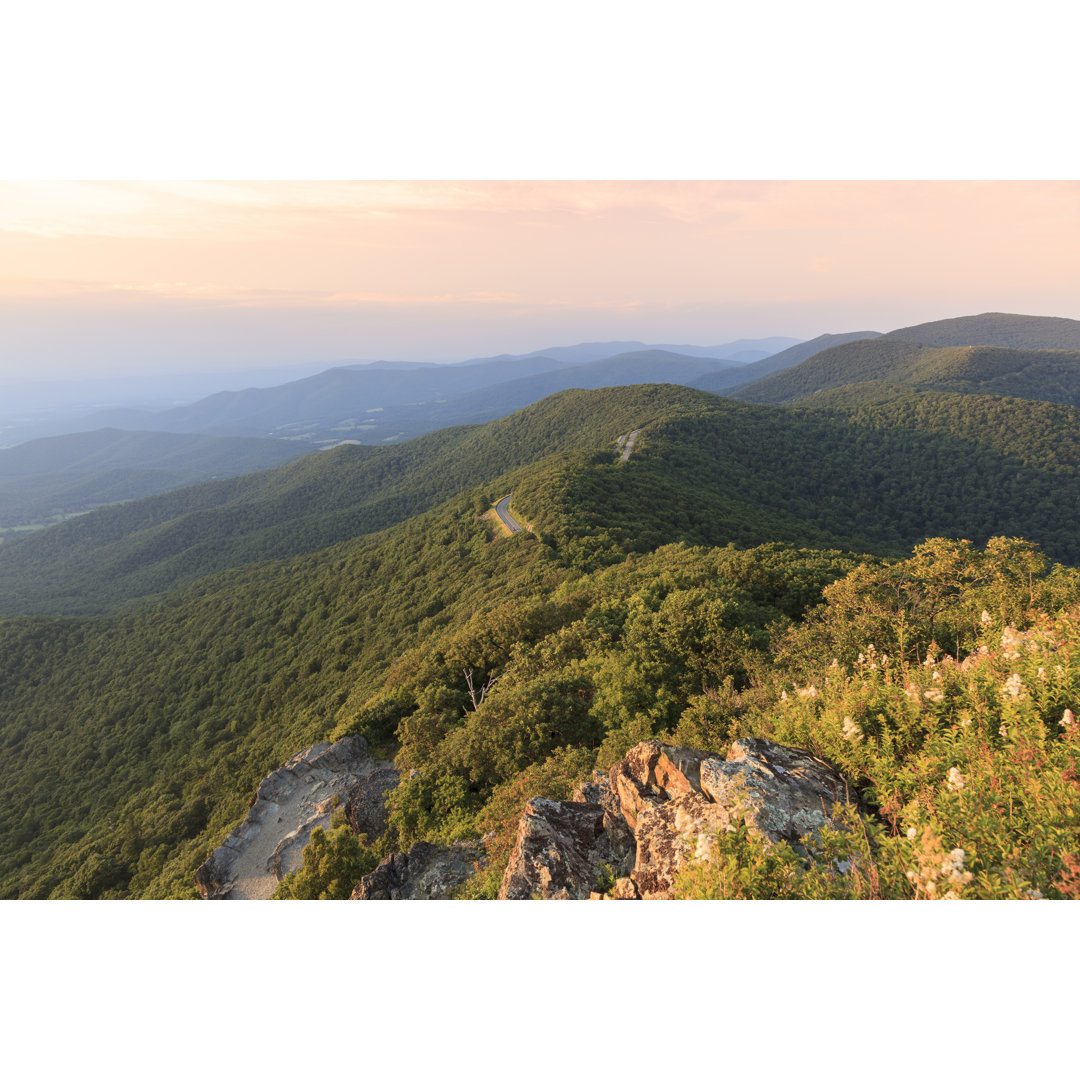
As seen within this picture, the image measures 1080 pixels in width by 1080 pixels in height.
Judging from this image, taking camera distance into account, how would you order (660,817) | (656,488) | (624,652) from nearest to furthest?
(660,817)
(624,652)
(656,488)

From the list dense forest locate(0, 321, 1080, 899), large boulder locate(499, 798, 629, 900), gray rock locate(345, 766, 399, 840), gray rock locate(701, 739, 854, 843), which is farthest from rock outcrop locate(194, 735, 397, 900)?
gray rock locate(701, 739, 854, 843)

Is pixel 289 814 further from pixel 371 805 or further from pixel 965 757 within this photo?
pixel 965 757

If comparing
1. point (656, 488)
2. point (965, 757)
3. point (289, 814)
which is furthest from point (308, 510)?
point (965, 757)

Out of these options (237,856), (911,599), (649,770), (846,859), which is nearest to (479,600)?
(237,856)

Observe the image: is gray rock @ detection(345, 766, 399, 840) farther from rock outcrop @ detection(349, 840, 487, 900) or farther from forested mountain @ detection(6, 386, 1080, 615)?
forested mountain @ detection(6, 386, 1080, 615)

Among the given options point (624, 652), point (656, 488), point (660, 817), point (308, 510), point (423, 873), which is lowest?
point (308, 510)

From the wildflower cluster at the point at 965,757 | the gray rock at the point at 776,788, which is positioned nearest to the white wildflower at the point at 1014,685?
the wildflower cluster at the point at 965,757

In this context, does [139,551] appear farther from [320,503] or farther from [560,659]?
[560,659]
